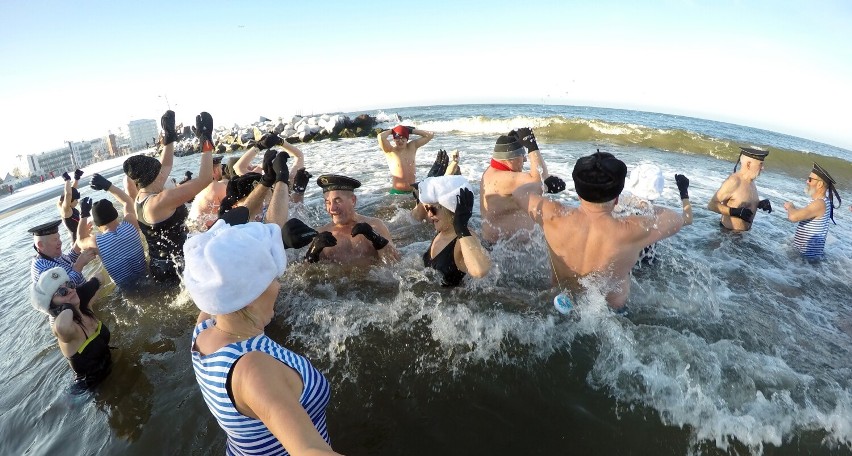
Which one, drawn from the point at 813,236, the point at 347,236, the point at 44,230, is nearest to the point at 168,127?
the point at 44,230

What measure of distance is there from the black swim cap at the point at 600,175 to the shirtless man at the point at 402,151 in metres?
4.91

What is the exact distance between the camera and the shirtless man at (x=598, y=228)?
283 centimetres

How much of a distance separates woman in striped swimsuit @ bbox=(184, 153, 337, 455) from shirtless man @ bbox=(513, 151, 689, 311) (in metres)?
2.27

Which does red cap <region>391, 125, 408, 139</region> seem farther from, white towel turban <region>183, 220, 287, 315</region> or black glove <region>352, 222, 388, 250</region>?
white towel turban <region>183, 220, 287, 315</region>

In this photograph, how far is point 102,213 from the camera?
4.73 meters

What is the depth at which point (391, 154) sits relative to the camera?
7801mm

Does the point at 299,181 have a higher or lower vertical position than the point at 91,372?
higher

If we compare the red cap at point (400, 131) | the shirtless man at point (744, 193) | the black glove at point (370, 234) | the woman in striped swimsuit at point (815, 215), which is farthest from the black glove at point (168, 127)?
the woman in striped swimsuit at point (815, 215)

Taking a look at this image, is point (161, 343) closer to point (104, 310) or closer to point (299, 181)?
point (104, 310)

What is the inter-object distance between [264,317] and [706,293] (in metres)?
5.00

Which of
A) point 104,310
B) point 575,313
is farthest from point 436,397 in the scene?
point 104,310

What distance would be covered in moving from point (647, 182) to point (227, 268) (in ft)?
16.0

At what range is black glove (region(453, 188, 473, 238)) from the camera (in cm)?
311

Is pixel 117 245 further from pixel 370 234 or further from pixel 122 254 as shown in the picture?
pixel 370 234
